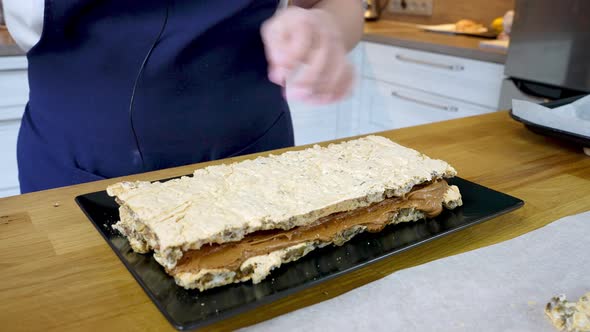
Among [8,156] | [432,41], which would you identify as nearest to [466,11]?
[432,41]

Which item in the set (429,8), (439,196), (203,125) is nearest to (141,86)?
(203,125)

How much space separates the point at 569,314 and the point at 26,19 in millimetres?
761

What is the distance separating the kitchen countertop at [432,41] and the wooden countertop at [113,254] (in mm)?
915

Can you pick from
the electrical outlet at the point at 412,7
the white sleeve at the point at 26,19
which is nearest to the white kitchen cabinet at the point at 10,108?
the white sleeve at the point at 26,19

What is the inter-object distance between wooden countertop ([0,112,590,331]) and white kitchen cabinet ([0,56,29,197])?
3.58ft

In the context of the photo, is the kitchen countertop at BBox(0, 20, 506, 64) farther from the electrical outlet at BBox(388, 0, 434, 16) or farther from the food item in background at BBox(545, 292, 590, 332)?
the food item in background at BBox(545, 292, 590, 332)

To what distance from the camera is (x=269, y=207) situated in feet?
1.71

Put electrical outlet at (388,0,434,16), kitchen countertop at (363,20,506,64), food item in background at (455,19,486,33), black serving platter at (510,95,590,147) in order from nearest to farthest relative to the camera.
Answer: black serving platter at (510,95,590,147)
kitchen countertop at (363,20,506,64)
food item in background at (455,19,486,33)
electrical outlet at (388,0,434,16)

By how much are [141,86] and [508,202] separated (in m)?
0.56

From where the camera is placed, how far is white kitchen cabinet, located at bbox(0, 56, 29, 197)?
5.15 ft

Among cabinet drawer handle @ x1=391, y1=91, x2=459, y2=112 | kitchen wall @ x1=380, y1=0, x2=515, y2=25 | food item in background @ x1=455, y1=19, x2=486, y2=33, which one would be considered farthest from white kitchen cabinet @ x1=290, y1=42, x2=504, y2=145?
kitchen wall @ x1=380, y1=0, x2=515, y2=25

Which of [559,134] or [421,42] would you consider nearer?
[559,134]

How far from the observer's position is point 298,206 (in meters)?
0.53

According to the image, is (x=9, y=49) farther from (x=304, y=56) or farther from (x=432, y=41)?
(x=432, y=41)
